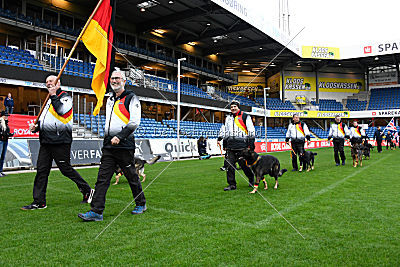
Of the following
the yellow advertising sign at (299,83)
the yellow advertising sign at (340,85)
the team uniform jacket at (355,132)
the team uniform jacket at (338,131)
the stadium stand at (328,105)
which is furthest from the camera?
the yellow advertising sign at (340,85)

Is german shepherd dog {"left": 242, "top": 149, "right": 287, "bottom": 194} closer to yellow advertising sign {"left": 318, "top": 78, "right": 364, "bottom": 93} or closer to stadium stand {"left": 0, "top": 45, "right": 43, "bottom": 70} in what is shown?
stadium stand {"left": 0, "top": 45, "right": 43, "bottom": 70}

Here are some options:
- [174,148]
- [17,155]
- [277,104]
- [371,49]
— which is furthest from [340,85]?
[17,155]

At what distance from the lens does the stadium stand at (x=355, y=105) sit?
49.6 meters

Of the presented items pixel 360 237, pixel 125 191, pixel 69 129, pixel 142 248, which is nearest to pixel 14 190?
pixel 125 191

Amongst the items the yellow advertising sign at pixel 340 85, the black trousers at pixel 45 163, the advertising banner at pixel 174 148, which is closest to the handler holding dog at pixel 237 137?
the black trousers at pixel 45 163

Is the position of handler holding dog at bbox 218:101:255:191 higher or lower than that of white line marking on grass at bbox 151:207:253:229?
higher

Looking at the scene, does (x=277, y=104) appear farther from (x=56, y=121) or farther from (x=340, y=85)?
(x=56, y=121)

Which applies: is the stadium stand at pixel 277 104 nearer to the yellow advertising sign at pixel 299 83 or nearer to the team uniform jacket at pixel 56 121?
the yellow advertising sign at pixel 299 83

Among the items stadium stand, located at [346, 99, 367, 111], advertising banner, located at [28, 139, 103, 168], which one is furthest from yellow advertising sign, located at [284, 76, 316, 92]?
advertising banner, located at [28, 139, 103, 168]

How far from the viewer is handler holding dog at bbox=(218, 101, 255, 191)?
6805mm

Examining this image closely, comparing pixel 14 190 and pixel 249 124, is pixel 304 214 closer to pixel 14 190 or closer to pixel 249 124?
pixel 249 124

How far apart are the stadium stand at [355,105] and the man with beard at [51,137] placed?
53107 mm

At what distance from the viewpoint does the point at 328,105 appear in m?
50.9

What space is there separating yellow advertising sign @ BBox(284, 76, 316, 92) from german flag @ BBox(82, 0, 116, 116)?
49.7 meters
